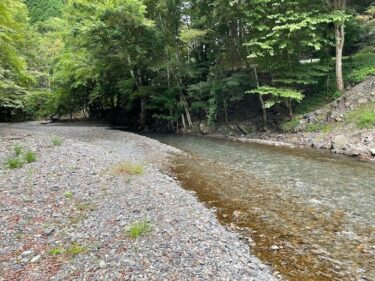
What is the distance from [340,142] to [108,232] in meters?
13.7

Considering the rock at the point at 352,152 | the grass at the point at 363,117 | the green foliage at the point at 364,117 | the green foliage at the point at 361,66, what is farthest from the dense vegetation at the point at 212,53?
the rock at the point at 352,152

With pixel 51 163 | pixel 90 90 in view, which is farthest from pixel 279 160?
pixel 90 90

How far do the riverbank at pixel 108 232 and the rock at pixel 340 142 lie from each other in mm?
9568

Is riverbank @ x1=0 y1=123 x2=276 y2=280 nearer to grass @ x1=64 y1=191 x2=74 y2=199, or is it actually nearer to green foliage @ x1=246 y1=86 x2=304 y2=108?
grass @ x1=64 y1=191 x2=74 y2=199

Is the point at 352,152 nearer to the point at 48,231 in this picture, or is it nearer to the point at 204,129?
the point at 204,129

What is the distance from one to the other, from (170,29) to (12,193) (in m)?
22.5

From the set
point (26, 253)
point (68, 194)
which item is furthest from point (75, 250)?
point (68, 194)

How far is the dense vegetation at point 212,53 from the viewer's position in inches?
806

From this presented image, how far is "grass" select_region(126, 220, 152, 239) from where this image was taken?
6.52 metres

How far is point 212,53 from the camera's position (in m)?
27.8

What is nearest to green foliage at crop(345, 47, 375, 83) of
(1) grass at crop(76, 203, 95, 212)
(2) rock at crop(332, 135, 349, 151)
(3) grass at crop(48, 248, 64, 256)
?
(2) rock at crop(332, 135, 349, 151)

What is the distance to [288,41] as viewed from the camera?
20.3m

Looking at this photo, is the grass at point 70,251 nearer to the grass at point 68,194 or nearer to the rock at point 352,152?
the grass at point 68,194

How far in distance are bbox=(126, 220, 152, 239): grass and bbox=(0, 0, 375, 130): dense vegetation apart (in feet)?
45.1
